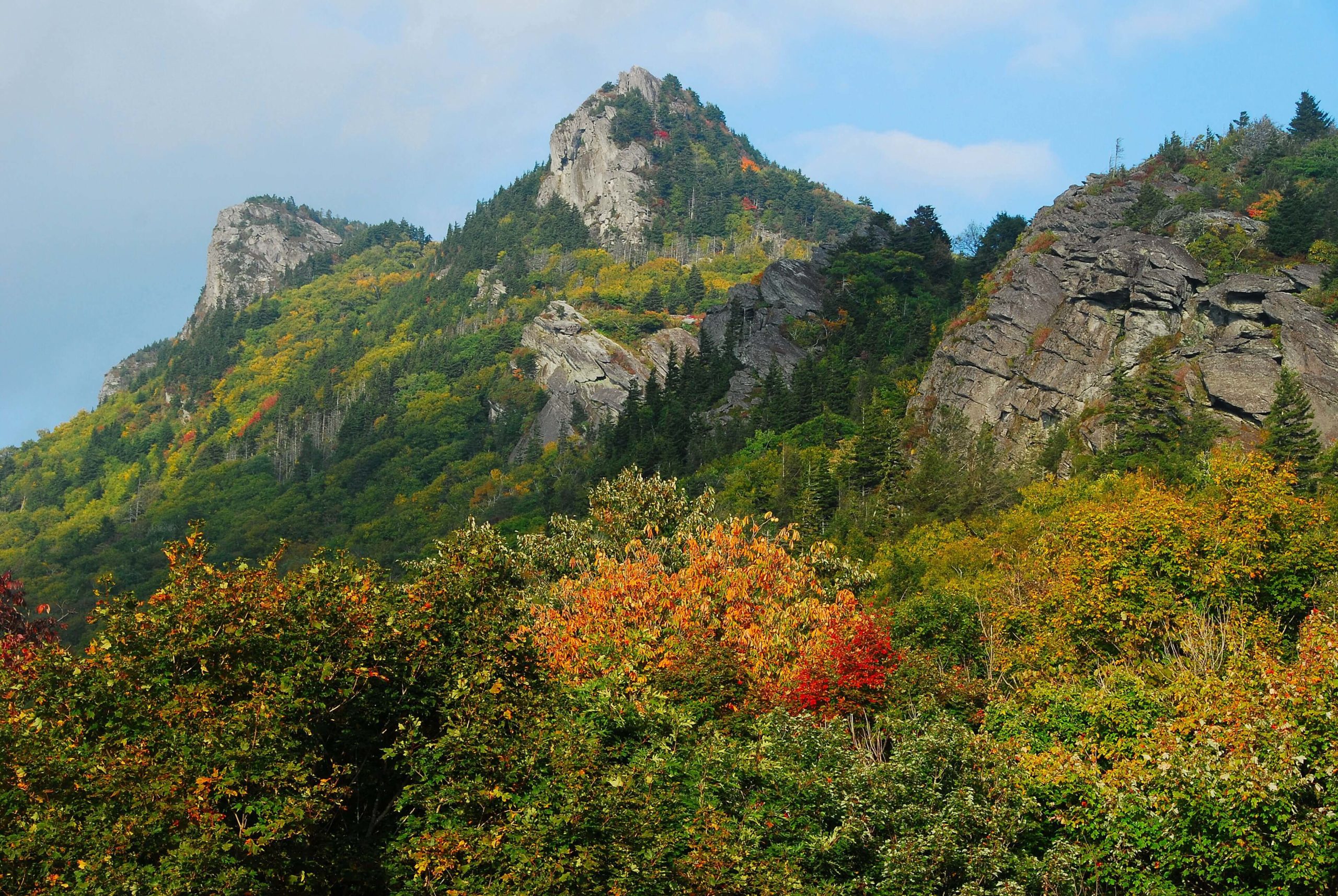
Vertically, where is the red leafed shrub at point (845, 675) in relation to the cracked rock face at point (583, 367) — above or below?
below

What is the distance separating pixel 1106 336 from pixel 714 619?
55.0 metres

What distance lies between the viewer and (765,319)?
11906cm

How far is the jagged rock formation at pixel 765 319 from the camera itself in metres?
110

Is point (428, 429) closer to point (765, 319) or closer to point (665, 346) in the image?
point (665, 346)

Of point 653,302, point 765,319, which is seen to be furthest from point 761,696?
point 653,302

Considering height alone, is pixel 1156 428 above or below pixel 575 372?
below

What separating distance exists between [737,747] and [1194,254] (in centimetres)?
7271

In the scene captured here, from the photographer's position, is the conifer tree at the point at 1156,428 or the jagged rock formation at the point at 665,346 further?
the jagged rock formation at the point at 665,346

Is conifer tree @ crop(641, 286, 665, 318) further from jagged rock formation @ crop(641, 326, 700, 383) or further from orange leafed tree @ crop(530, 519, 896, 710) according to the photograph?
orange leafed tree @ crop(530, 519, 896, 710)

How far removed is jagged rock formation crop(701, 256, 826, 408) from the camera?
110 meters

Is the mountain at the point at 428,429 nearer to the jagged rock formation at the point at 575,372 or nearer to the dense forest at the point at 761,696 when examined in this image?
the jagged rock formation at the point at 575,372

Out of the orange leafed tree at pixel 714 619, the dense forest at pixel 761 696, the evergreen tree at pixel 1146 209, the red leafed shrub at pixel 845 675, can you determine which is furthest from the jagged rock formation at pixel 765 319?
the red leafed shrub at pixel 845 675

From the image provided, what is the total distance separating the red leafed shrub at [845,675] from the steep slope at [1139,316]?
4214cm

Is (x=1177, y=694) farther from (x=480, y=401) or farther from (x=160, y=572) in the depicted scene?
(x=480, y=401)
